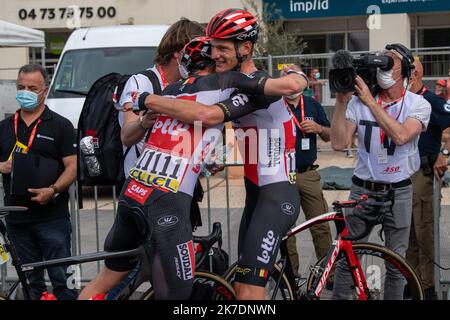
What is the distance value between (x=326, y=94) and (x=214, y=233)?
10331mm

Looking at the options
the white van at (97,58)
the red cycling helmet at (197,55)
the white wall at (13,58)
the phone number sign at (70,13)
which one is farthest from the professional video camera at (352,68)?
the white wall at (13,58)

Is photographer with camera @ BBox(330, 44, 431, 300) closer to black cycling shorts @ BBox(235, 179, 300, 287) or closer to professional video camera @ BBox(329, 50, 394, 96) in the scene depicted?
professional video camera @ BBox(329, 50, 394, 96)

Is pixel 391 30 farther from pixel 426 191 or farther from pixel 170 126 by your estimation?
pixel 170 126

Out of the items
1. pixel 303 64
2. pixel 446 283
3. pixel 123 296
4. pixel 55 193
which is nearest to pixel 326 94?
pixel 303 64

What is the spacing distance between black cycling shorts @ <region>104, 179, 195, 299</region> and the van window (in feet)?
24.6

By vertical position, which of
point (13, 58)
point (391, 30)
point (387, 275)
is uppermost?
point (391, 30)

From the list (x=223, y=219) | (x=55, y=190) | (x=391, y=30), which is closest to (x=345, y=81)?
(x=55, y=190)

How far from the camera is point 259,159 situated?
13.7 feet

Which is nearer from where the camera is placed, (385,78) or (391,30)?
(385,78)

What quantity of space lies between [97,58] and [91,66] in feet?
0.54

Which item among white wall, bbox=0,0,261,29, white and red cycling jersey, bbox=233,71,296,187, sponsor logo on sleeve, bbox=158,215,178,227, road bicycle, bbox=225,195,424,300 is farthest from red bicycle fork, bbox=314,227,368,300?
white wall, bbox=0,0,261,29

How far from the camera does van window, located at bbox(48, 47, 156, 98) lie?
37.2 feet

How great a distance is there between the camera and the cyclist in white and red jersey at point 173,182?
151 inches

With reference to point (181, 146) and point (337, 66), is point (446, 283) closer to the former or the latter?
point (337, 66)
